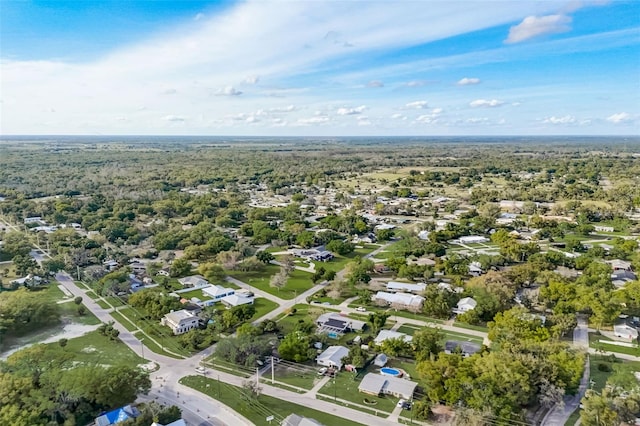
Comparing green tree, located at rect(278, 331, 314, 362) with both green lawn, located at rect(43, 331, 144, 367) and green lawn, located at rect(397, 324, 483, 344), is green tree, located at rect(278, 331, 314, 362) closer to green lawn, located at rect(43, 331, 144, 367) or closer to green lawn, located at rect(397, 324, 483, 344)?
green lawn, located at rect(397, 324, 483, 344)

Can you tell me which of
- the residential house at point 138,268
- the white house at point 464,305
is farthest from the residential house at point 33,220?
the white house at point 464,305

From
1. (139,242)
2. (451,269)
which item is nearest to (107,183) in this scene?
A: (139,242)

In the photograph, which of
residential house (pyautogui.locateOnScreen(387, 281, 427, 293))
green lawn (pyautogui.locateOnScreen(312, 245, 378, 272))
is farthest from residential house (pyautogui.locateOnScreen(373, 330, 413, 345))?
green lawn (pyautogui.locateOnScreen(312, 245, 378, 272))

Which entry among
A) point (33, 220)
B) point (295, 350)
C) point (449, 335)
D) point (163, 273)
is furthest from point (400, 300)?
point (33, 220)

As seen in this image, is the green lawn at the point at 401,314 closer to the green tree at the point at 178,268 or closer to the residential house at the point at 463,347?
the residential house at the point at 463,347

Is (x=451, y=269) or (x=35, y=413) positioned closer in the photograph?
(x=35, y=413)

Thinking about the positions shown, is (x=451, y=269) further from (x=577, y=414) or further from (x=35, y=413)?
(x=35, y=413)
